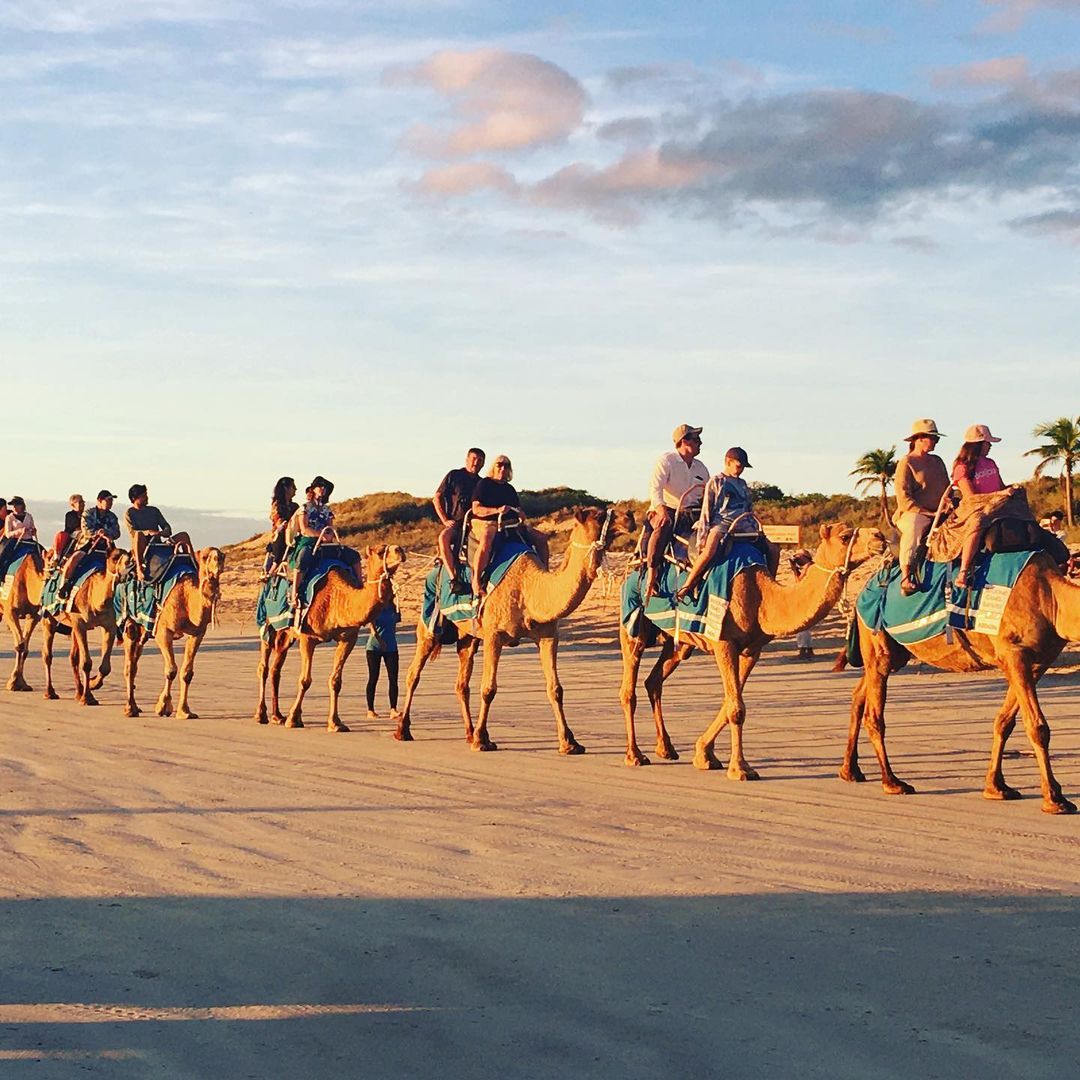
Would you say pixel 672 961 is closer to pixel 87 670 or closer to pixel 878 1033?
pixel 878 1033

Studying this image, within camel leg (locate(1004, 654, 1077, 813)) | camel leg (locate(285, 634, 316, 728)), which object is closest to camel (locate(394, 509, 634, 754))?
camel leg (locate(285, 634, 316, 728))

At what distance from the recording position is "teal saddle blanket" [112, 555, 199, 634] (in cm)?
2081

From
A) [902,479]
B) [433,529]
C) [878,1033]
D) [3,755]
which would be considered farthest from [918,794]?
[433,529]

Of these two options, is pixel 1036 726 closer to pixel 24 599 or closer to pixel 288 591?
pixel 288 591

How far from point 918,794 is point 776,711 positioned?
726 centimetres

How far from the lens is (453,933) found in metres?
8.25

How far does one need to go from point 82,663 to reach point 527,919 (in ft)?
51.9

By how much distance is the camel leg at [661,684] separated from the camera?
51.3ft

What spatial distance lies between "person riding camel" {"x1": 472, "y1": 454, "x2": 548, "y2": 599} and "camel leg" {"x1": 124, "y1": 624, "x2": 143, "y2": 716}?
6079mm

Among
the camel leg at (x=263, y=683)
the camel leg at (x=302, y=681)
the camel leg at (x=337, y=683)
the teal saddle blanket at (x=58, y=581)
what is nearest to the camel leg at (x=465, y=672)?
the camel leg at (x=337, y=683)

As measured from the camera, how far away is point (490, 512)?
16.8 m

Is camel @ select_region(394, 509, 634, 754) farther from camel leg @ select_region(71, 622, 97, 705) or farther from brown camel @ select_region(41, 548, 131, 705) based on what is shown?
camel leg @ select_region(71, 622, 97, 705)

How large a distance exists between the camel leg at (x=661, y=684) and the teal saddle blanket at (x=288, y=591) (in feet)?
14.3

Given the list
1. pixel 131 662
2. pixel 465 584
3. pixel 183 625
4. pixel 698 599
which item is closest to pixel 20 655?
pixel 131 662
